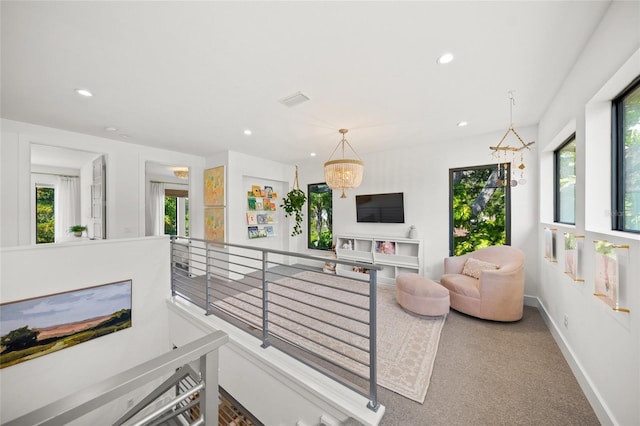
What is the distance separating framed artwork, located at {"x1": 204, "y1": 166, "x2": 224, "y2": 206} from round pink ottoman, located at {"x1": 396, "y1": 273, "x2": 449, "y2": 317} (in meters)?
3.63

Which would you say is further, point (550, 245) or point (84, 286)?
point (550, 245)

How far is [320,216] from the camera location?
18.7 ft

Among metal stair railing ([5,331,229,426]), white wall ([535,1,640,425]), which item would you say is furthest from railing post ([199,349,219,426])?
white wall ([535,1,640,425])

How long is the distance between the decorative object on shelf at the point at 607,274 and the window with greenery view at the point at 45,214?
31.0 feet

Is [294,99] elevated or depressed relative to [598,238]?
elevated

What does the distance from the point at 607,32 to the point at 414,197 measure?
2.96 meters

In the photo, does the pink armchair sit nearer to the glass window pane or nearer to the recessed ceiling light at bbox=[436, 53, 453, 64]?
the glass window pane

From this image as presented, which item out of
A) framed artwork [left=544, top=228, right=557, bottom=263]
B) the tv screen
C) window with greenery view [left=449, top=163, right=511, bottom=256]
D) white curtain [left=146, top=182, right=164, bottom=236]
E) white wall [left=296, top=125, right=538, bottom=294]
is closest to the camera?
framed artwork [left=544, top=228, right=557, bottom=263]

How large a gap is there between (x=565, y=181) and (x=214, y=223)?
215 inches

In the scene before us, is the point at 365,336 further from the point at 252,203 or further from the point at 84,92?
the point at 252,203

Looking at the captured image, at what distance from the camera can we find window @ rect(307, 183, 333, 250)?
5.54m

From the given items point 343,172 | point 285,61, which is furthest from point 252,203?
point 285,61

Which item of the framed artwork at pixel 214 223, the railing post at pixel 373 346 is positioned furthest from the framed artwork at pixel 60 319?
the railing post at pixel 373 346

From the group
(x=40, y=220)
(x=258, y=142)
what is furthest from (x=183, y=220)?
(x=258, y=142)
